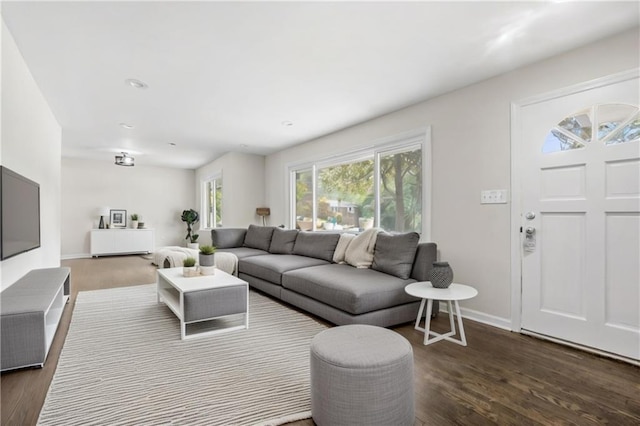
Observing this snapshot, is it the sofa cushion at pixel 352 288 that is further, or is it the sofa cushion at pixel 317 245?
the sofa cushion at pixel 317 245

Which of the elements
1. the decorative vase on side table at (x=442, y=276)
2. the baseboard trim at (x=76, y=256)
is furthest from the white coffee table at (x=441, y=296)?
the baseboard trim at (x=76, y=256)

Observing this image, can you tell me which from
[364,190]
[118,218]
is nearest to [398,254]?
[364,190]

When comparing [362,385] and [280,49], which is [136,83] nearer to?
[280,49]

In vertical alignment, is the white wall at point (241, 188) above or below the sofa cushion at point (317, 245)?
above

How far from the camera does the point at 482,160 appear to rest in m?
3.02

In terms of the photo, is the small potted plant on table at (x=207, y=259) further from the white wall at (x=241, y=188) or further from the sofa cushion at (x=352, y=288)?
the white wall at (x=241, y=188)

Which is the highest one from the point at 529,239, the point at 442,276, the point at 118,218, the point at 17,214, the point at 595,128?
the point at 595,128

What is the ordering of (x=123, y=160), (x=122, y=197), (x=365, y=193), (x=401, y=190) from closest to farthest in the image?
(x=401, y=190) < (x=365, y=193) < (x=123, y=160) < (x=122, y=197)

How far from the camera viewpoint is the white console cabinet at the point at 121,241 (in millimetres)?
7496

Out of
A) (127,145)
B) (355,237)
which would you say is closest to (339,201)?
(355,237)

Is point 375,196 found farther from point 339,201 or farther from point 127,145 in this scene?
point 127,145

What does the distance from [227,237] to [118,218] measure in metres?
4.29

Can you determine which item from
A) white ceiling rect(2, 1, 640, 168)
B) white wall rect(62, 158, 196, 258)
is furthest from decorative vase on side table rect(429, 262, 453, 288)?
white wall rect(62, 158, 196, 258)

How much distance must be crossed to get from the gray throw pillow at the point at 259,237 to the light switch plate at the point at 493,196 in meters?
3.29
